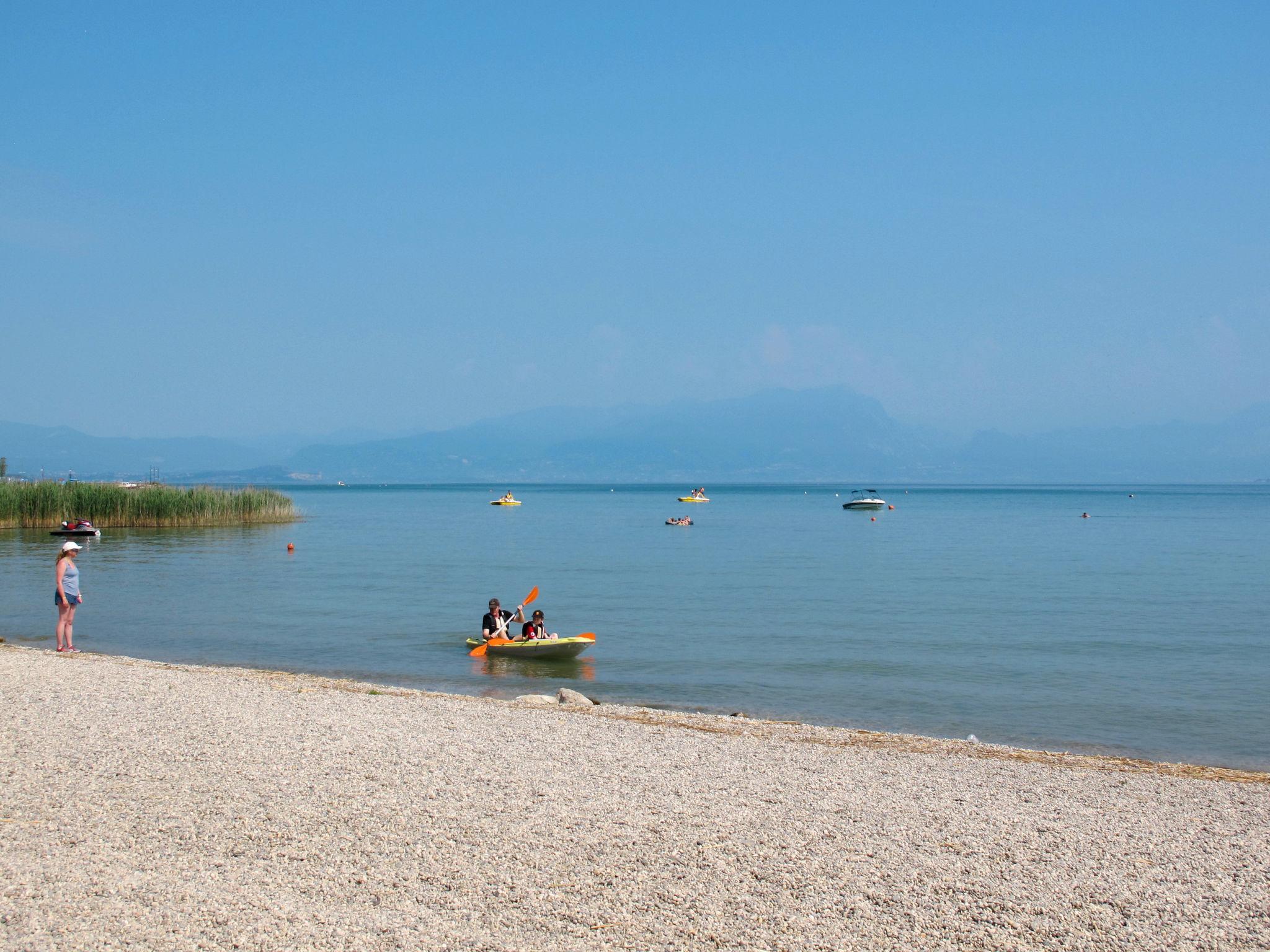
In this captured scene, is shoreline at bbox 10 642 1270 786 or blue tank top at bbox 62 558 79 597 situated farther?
blue tank top at bbox 62 558 79 597

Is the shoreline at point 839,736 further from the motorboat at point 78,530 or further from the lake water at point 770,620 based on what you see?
the motorboat at point 78,530

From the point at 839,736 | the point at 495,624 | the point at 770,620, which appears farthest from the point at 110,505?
the point at 839,736

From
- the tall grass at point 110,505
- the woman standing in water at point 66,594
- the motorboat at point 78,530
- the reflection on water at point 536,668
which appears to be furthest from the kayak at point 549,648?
the tall grass at point 110,505

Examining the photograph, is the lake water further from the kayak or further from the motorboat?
the motorboat

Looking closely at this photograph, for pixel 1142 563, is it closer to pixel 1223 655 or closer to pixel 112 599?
pixel 1223 655

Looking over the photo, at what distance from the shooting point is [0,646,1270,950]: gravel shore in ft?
20.4

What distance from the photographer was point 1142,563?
42500 millimetres

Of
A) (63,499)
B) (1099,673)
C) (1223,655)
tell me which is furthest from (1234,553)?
(63,499)

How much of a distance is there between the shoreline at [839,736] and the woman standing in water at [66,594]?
4.41m

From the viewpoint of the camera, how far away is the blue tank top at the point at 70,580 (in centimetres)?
1852

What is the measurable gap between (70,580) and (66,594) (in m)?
0.25

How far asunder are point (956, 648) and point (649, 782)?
1338 cm

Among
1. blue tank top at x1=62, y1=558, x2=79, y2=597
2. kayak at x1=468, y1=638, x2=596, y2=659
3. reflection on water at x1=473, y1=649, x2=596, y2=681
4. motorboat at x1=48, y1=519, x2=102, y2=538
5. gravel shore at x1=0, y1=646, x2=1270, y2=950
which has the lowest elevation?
reflection on water at x1=473, y1=649, x2=596, y2=681

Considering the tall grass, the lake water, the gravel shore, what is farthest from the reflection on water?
the tall grass
